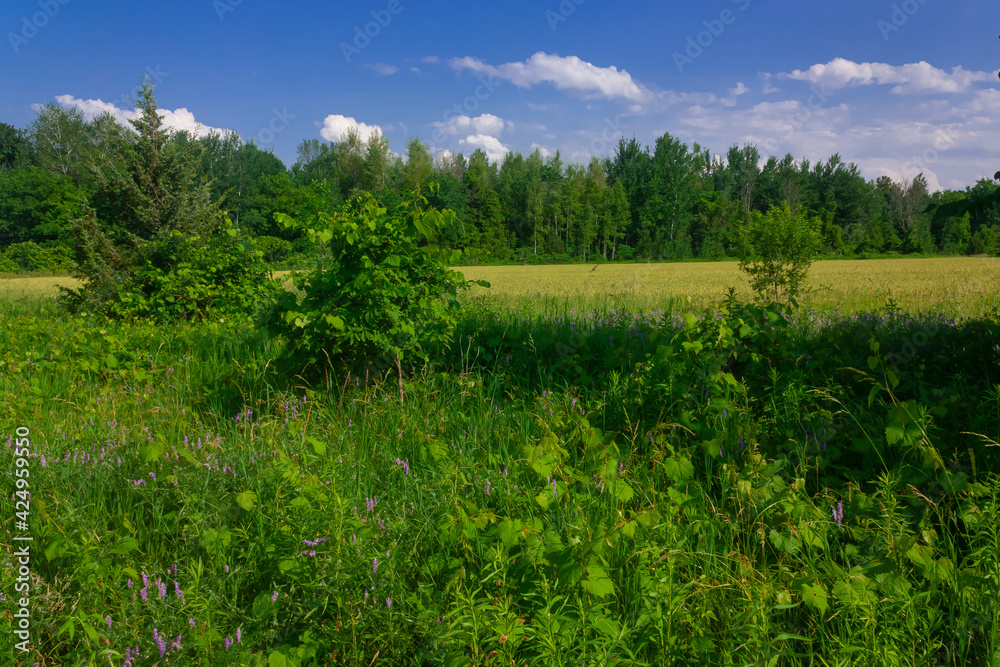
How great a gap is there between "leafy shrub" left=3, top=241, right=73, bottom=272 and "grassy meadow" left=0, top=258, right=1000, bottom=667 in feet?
158

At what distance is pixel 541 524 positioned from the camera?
211 cm

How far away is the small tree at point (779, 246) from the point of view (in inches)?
383

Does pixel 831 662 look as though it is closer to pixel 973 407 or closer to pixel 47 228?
pixel 973 407

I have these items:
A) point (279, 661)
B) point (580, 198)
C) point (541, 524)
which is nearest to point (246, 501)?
point (279, 661)

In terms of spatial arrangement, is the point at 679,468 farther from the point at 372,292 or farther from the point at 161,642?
the point at 372,292

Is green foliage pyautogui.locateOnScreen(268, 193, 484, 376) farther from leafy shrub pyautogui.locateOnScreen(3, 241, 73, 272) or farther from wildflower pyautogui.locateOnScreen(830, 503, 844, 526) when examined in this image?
leafy shrub pyautogui.locateOnScreen(3, 241, 73, 272)

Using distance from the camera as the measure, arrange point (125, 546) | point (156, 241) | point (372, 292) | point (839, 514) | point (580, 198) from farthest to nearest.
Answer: point (580, 198) < point (156, 241) < point (372, 292) < point (839, 514) < point (125, 546)

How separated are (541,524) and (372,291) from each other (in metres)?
2.39

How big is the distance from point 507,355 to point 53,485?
3.40 metres

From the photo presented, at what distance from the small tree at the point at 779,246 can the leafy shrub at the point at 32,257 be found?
4735 cm

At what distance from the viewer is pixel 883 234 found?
190 feet

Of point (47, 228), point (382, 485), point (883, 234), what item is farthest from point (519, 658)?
point (883, 234)

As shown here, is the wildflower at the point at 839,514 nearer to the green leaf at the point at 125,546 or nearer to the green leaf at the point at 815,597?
the green leaf at the point at 815,597

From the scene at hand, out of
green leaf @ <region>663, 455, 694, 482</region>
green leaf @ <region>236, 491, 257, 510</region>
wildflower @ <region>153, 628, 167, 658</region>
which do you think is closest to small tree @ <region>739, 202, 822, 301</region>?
green leaf @ <region>663, 455, 694, 482</region>
